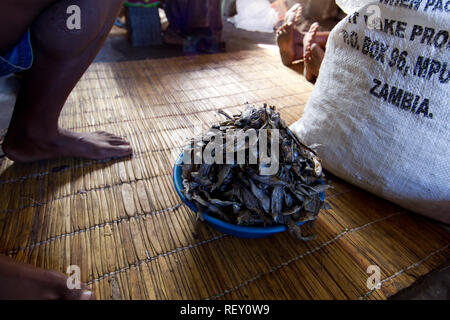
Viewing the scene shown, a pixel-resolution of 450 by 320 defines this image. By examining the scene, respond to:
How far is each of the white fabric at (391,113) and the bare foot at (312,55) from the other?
102 centimetres

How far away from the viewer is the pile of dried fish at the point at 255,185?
3.15 ft

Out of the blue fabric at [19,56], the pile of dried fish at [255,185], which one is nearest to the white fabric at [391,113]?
the pile of dried fish at [255,185]

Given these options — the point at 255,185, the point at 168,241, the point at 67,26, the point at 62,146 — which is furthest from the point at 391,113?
the point at 62,146

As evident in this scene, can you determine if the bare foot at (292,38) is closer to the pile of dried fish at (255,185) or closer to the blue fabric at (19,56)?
the pile of dried fish at (255,185)

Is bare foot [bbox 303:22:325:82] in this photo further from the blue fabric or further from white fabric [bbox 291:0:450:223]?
the blue fabric

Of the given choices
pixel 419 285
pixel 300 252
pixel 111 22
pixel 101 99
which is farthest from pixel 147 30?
pixel 419 285

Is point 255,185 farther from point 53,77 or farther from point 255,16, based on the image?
point 255,16

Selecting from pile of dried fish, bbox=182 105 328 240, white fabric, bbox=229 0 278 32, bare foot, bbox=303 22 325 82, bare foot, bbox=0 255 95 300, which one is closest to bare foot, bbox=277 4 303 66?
bare foot, bbox=303 22 325 82

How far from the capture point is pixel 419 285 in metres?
1.00

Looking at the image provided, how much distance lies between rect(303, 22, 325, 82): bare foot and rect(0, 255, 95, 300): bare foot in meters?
2.35

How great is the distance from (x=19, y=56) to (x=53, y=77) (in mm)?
140

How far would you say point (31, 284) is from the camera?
2.58ft

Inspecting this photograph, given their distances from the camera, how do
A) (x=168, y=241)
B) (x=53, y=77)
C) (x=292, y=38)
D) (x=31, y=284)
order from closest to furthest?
(x=31, y=284) < (x=168, y=241) < (x=53, y=77) < (x=292, y=38)

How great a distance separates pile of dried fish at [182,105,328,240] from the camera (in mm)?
959
